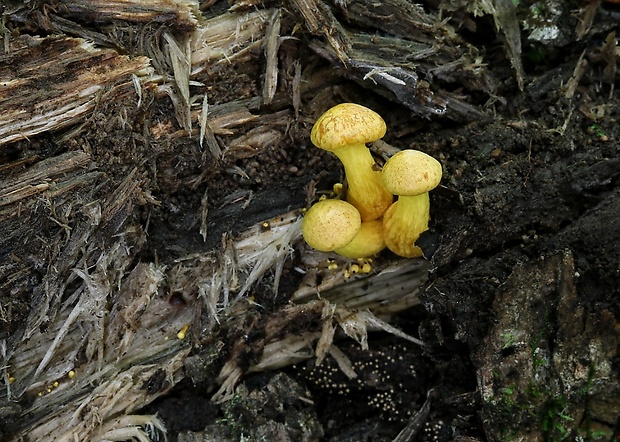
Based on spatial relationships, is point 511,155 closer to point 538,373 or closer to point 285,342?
point 538,373

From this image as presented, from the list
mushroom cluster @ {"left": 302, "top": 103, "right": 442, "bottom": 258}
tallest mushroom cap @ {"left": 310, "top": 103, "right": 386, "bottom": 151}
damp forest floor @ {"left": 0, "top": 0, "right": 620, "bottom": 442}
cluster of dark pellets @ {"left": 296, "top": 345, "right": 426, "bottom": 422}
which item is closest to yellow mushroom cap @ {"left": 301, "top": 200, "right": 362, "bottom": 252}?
mushroom cluster @ {"left": 302, "top": 103, "right": 442, "bottom": 258}

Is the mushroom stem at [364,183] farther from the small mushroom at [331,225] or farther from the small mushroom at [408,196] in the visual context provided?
the small mushroom at [331,225]

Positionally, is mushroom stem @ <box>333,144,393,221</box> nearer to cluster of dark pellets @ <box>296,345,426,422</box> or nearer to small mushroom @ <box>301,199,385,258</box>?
small mushroom @ <box>301,199,385,258</box>

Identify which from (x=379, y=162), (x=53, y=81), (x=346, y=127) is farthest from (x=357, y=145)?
(x=53, y=81)

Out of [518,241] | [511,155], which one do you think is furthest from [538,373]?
[511,155]

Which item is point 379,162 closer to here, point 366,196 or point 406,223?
point 366,196

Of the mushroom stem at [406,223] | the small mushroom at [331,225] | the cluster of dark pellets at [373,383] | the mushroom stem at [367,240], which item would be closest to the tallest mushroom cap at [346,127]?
the small mushroom at [331,225]

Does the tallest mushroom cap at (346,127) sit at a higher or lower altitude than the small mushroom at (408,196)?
higher
